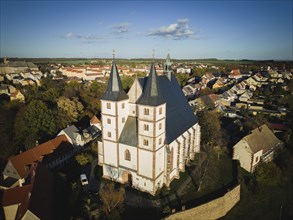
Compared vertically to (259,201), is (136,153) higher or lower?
higher

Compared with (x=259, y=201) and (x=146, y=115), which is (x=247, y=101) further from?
(x=146, y=115)

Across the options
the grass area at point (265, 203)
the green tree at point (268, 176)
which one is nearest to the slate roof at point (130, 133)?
the grass area at point (265, 203)

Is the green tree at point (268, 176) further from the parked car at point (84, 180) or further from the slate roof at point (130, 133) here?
the parked car at point (84, 180)

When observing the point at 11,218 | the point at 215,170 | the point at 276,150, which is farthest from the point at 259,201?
the point at 11,218

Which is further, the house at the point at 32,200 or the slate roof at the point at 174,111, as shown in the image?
the slate roof at the point at 174,111

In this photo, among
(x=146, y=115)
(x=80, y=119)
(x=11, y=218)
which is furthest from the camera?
(x=80, y=119)

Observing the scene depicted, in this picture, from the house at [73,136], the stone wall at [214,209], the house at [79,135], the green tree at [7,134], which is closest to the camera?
the stone wall at [214,209]

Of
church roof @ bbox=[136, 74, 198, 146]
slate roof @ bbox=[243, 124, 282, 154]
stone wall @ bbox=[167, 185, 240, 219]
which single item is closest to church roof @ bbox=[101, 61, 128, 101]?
church roof @ bbox=[136, 74, 198, 146]
